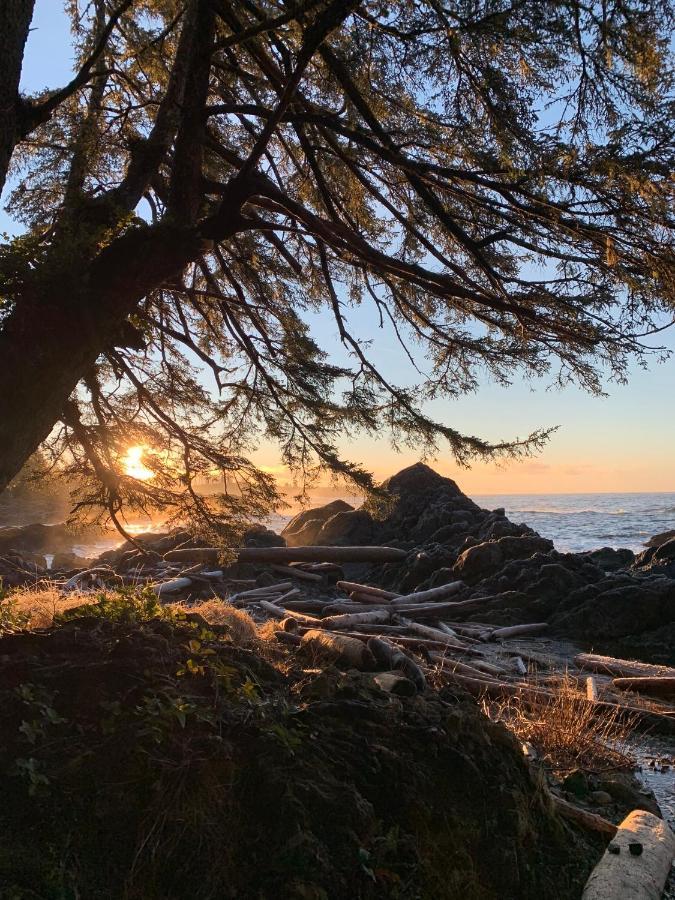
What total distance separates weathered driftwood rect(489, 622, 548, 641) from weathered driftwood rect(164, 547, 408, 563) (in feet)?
17.2

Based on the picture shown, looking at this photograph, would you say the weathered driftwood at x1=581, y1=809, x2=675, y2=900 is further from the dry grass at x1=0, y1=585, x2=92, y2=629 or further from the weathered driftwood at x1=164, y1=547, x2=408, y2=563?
the weathered driftwood at x1=164, y1=547, x2=408, y2=563

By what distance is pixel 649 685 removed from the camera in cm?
768

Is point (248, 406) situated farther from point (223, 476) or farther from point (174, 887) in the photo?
point (174, 887)

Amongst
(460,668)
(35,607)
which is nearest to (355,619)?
(460,668)

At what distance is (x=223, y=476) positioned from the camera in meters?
8.70

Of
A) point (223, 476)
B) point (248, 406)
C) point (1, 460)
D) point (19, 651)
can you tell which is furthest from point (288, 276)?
point (19, 651)

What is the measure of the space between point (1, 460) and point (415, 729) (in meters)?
3.77

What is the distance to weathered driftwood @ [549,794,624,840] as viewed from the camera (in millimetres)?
3979

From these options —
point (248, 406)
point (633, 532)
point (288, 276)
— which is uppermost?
point (288, 276)

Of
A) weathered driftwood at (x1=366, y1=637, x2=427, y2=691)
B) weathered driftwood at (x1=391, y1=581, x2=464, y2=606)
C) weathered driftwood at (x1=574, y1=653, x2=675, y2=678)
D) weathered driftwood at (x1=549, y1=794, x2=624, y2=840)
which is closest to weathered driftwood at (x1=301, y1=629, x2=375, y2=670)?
weathered driftwood at (x1=366, y1=637, x2=427, y2=691)

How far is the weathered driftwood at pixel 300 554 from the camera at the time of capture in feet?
51.6

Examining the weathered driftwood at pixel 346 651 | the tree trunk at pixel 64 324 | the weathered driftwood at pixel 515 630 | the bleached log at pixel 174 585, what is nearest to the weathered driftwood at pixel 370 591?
the weathered driftwood at pixel 515 630

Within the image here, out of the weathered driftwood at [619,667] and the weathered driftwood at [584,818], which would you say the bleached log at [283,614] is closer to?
the weathered driftwood at [619,667]

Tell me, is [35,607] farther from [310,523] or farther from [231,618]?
[310,523]
